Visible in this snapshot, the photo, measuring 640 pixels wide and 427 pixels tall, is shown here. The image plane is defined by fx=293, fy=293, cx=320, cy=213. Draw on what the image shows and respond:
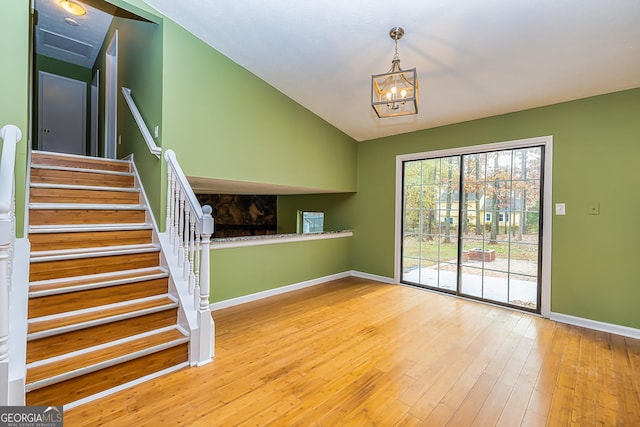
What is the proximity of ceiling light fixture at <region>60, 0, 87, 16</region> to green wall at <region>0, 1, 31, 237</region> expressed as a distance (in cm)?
205

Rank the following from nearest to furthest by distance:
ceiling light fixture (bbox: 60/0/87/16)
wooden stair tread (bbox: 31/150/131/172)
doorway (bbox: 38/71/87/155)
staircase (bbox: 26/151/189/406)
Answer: staircase (bbox: 26/151/189/406)
wooden stair tread (bbox: 31/150/131/172)
ceiling light fixture (bbox: 60/0/87/16)
doorway (bbox: 38/71/87/155)

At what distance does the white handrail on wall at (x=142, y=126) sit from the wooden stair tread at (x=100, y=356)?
166 centimetres

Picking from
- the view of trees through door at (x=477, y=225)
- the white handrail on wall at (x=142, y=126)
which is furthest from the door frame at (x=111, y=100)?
the view of trees through door at (x=477, y=225)

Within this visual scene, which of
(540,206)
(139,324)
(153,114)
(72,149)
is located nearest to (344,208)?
(540,206)

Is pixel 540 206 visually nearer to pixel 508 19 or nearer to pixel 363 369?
pixel 508 19

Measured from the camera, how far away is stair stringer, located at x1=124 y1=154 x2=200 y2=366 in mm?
2217

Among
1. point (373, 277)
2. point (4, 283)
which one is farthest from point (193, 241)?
point (373, 277)

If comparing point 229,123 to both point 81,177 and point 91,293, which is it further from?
point 91,293

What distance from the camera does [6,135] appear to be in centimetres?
199

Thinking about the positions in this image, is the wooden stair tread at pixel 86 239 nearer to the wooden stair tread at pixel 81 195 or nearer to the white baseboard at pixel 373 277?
the wooden stair tread at pixel 81 195

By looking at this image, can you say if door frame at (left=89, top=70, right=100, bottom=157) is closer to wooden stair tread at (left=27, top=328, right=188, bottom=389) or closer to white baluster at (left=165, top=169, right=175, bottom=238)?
white baluster at (left=165, top=169, right=175, bottom=238)

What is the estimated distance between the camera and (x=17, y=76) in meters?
2.13

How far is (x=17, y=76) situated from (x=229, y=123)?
163 centimetres

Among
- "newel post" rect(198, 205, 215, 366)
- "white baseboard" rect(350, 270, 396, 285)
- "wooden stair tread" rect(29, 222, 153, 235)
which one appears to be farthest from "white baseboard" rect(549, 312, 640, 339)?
"wooden stair tread" rect(29, 222, 153, 235)
